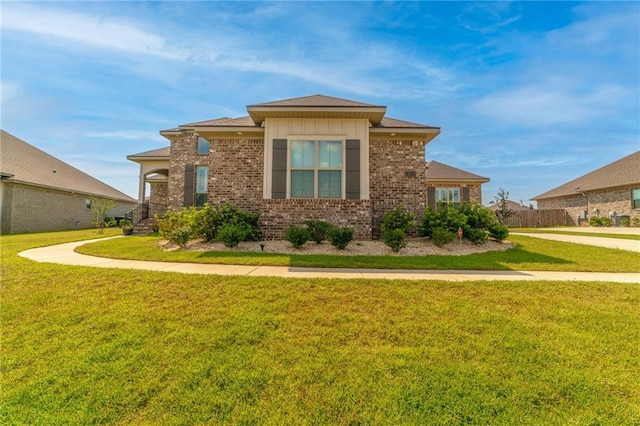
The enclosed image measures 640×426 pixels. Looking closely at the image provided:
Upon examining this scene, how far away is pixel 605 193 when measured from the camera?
2208 cm

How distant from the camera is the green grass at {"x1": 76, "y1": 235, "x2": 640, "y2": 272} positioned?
6336 millimetres

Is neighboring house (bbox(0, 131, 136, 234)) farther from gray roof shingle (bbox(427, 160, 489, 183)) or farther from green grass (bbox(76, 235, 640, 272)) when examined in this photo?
gray roof shingle (bbox(427, 160, 489, 183))

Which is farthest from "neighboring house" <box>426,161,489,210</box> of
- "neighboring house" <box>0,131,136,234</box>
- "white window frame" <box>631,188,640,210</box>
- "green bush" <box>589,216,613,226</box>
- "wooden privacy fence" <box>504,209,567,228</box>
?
"neighboring house" <box>0,131,136,234</box>

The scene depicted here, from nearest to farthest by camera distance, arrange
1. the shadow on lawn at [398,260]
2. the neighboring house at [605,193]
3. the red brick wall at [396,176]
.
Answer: the shadow on lawn at [398,260] < the red brick wall at [396,176] < the neighboring house at [605,193]

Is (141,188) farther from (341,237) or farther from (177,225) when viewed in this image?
(341,237)

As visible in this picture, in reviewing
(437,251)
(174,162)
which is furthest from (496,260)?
(174,162)

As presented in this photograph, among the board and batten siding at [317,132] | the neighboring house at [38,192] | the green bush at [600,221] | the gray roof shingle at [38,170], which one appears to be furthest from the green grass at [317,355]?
the green bush at [600,221]

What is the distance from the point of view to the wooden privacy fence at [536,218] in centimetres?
2434

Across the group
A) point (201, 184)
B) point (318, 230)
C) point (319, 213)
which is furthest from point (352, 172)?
point (201, 184)

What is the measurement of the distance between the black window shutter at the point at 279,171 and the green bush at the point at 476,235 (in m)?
6.54

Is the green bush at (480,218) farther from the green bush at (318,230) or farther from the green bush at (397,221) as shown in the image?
the green bush at (318,230)

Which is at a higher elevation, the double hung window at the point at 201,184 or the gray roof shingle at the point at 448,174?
the gray roof shingle at the point at 448,174

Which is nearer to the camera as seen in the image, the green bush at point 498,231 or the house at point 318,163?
the house at point 318,163

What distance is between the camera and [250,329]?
3227 millimetres
